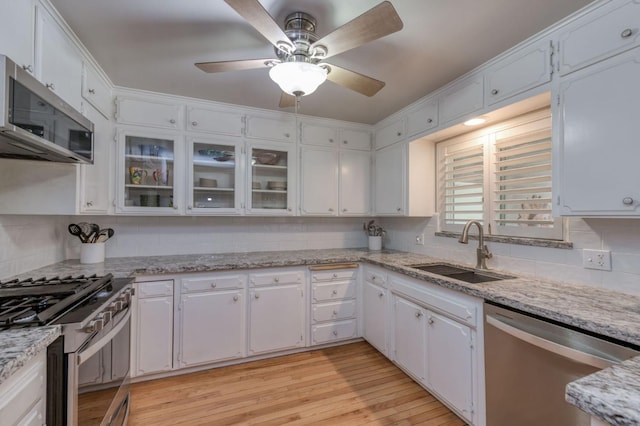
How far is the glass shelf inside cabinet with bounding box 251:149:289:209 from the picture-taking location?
9.48 feet

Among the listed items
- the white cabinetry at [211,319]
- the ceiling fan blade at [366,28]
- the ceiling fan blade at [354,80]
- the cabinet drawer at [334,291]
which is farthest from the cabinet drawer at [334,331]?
the ceiling fan blade at [366,28]

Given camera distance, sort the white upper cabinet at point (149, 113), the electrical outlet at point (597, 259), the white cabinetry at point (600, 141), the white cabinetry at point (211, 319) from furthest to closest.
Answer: the white upper cabinet at point (149, 113) < the white cabinetry at point (211, 319) < the electrical outlet at point (597, 259) < the white cabinetry at point (600, 141)

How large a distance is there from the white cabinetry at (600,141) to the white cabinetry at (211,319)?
2333mm

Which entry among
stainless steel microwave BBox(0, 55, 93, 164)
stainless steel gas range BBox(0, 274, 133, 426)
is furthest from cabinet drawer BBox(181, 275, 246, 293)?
stainless steel microwave BBox(0, 55, 93, 164)

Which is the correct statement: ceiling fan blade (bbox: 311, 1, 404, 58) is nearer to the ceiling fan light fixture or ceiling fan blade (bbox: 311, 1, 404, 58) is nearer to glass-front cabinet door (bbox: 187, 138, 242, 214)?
the ceiling fan light fixture

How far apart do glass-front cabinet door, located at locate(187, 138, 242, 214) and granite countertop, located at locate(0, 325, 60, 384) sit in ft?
5.50

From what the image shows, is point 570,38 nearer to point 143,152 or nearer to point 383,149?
point 383,149

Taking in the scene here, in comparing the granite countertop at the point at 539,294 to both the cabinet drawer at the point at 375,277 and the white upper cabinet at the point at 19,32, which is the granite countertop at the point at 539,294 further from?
the white upper cabinet at the point at 19,32

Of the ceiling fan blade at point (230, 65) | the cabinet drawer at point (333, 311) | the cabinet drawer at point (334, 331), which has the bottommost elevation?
the cabinet drawer at point (334, 331)

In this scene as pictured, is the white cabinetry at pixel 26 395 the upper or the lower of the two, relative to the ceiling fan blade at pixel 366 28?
lower

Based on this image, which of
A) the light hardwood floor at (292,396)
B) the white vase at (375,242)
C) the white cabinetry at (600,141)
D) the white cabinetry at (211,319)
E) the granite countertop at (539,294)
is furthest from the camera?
the white vase at (375,242)

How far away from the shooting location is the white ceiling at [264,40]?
1457 mm

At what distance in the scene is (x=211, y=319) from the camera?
2346 mm

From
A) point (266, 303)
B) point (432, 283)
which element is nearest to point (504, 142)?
point (432, 283)
